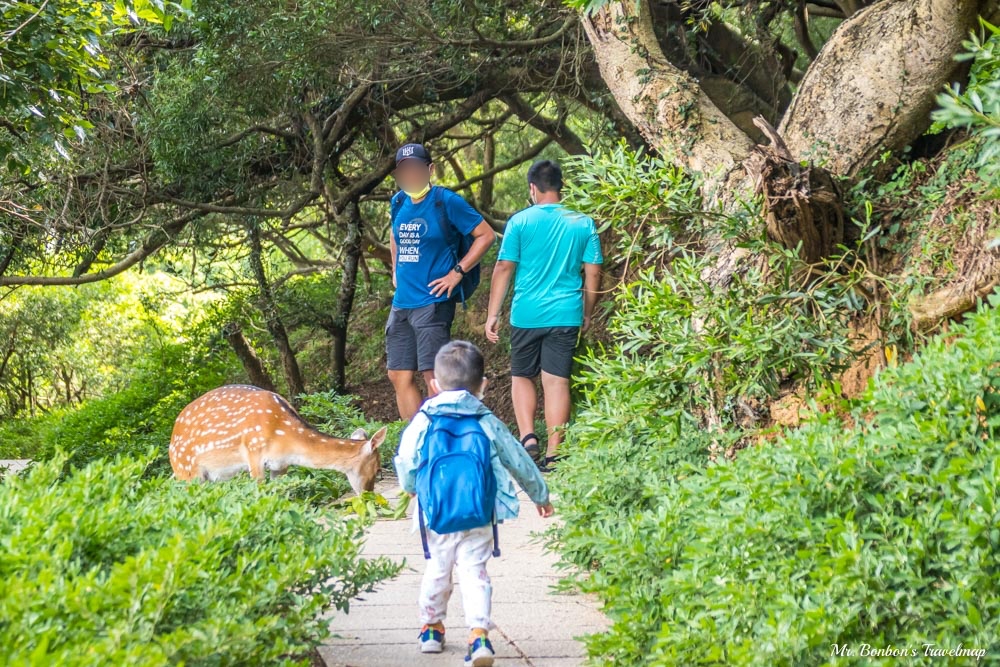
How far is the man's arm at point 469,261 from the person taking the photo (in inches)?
325

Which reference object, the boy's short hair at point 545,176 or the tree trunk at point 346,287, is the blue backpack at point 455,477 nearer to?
the boy's short hair at point 545,176

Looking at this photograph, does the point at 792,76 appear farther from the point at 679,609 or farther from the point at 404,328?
the point at 679,609

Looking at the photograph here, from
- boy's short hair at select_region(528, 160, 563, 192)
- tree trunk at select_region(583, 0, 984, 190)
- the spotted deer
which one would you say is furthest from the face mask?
the spotted deer

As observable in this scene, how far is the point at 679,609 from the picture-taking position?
11.9ft

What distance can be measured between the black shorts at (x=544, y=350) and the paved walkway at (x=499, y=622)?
210 cm

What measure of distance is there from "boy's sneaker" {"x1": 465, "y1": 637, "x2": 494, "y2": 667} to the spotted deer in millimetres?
2635

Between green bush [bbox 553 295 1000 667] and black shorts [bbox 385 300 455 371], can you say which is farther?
black shorts [bbox 385 300 455 371]

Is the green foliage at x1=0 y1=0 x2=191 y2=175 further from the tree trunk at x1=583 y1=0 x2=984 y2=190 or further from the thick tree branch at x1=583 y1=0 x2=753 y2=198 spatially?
the tree trunk at x1=583 y1=0 x2=984 y2=190

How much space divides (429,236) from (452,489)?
425cm

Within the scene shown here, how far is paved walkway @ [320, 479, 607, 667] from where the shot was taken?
4270 millimetres

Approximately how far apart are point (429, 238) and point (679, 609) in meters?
5.11

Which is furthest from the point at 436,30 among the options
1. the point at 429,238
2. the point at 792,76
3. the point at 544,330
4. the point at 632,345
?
the point at 632,345

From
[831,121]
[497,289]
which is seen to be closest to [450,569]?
[831,121]

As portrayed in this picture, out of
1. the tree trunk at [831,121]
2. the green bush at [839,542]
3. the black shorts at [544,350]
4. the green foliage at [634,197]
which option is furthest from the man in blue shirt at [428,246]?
the green bush at [839,542]
